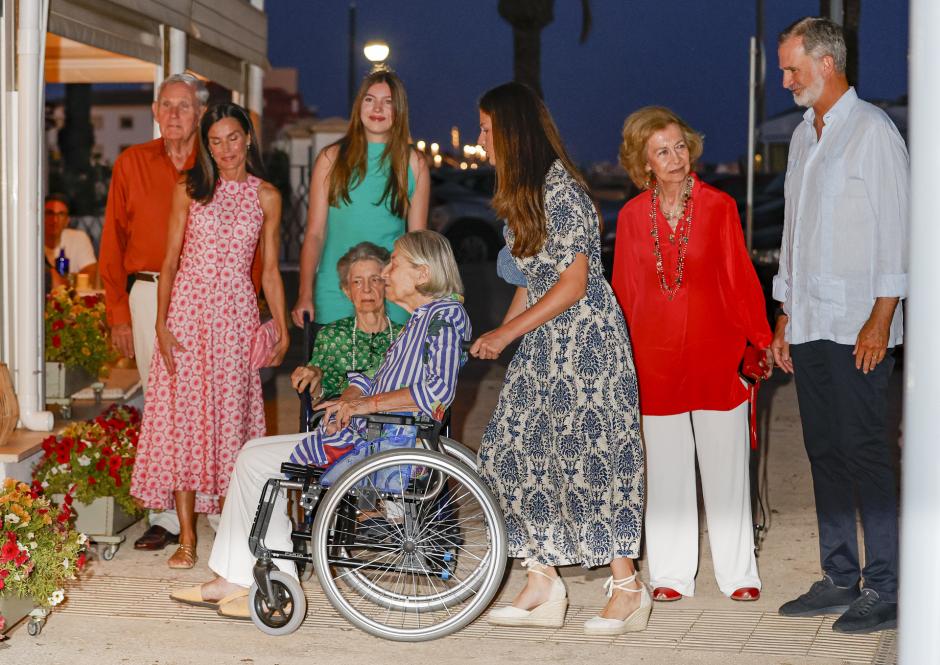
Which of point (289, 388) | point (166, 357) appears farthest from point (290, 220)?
point (166, 357)

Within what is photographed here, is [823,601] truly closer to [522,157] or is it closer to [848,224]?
[848,224]

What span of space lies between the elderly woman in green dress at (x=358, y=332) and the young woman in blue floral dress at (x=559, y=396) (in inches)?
21.9

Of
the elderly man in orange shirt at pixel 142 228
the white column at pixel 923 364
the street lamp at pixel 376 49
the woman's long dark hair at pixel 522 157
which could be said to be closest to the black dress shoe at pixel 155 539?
the elderly man in orange shirt at pixel 142 228

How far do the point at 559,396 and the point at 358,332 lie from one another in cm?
81

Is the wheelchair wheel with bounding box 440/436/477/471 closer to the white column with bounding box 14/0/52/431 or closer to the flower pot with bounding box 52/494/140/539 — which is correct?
the flower pot with bounding box 52/494/140/539

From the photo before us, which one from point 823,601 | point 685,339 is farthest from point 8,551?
point 823,601

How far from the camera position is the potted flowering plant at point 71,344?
692cm

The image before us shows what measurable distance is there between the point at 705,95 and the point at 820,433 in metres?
37.1

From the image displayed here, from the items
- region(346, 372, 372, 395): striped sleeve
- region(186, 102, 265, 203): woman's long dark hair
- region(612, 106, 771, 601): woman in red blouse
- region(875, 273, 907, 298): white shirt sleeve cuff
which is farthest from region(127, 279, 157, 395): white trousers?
region(875, 273, 907, 298): white shirt sleeve cuff

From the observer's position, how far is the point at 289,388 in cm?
1038

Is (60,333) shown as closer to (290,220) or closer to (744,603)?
(744,603)

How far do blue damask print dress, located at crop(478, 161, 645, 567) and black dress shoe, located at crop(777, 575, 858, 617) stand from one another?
63 cm

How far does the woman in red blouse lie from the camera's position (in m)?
4.62

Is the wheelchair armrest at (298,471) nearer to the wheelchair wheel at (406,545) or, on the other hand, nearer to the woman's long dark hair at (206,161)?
the wheelchair wheel at (406,545)
